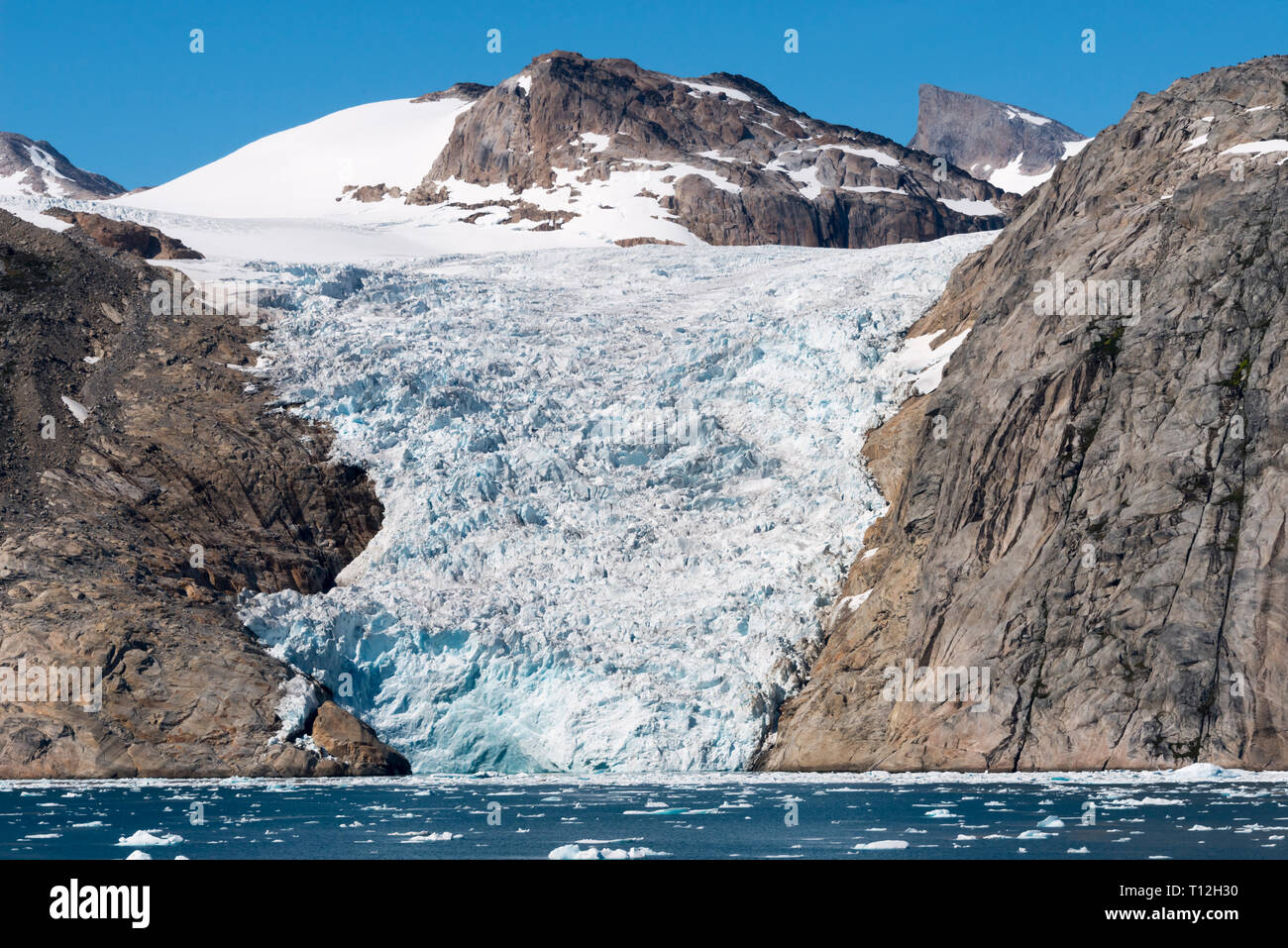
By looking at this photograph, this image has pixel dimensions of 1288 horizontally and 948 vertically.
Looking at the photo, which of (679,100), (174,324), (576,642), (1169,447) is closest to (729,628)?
(576,642)

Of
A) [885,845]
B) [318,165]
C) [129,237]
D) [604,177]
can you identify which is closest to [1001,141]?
[604,177]

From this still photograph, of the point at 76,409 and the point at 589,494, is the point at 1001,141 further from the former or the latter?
the point at 76,409

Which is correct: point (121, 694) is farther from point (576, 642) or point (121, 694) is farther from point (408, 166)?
point (408, 166)

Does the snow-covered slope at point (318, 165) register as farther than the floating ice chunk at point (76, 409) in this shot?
Yes

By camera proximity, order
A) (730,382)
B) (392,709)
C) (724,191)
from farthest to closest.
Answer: (724,191) → (730,382) → (392,709)

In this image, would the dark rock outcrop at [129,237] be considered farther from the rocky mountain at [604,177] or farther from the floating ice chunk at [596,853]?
the floating ice chunk at [596,853]

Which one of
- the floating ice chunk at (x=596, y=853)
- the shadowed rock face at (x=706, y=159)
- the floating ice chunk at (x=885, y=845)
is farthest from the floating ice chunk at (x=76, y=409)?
the shadowed rock face at (x=706, y=159)
